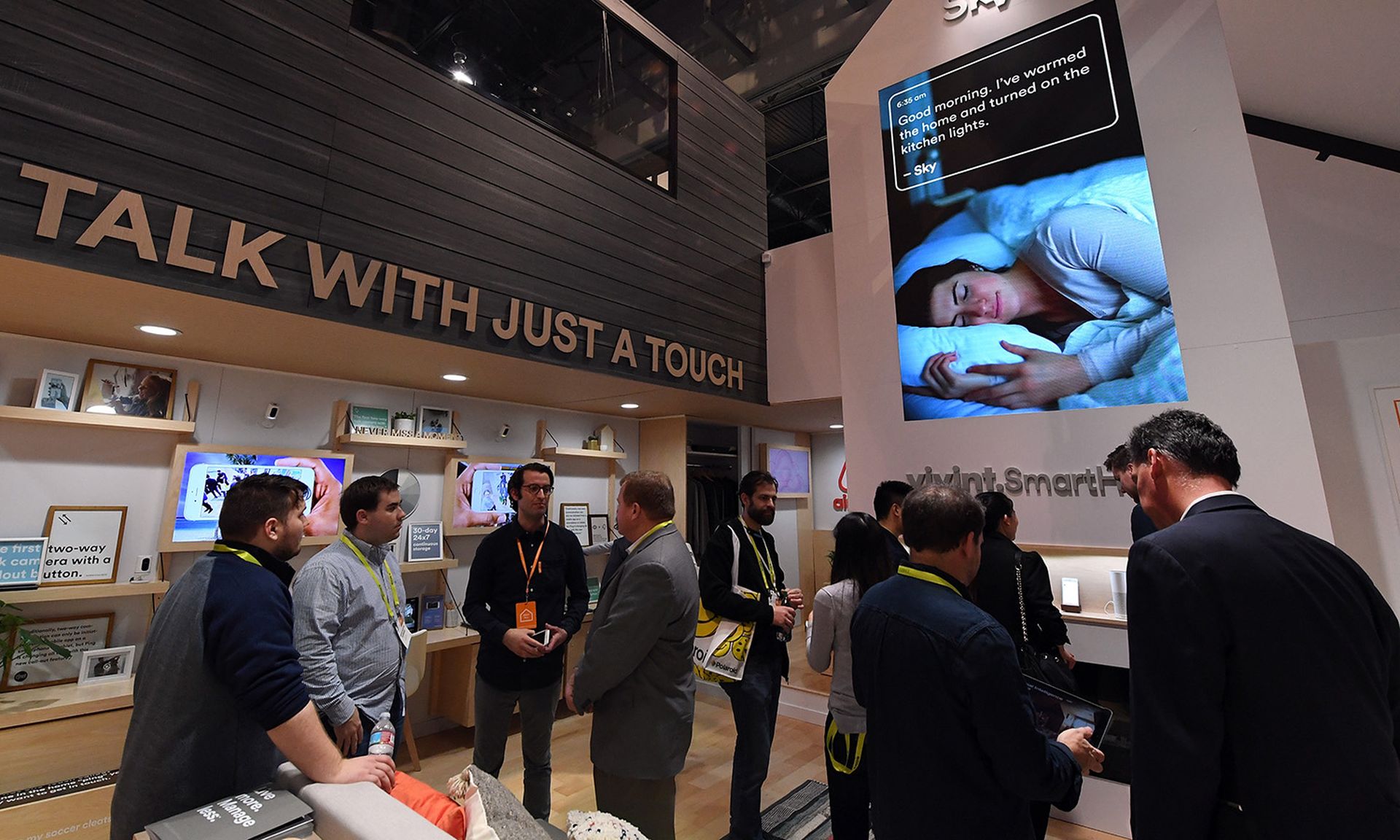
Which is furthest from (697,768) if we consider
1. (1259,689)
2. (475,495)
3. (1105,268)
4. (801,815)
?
(1105,268)

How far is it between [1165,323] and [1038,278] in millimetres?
707

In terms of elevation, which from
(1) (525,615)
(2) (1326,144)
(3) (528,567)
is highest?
(2) (1326,144)

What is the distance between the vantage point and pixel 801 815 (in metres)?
3.11

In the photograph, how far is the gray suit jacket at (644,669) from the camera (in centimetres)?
201

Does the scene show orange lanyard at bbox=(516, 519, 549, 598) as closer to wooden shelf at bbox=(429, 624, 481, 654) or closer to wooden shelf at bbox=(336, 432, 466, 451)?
wooden shelf at bbox=(429, 624, 481, 654)

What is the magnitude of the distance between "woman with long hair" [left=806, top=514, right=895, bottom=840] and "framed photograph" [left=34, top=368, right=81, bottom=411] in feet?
13.1

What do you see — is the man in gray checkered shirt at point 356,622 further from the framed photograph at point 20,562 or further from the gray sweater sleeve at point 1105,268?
the gray sweater sleeve at point 1105,268

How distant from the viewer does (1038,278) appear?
141 inches

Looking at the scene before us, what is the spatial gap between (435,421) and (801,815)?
12.0ft

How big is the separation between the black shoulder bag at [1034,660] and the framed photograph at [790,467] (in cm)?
393

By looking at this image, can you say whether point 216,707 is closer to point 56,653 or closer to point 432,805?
point 432,805

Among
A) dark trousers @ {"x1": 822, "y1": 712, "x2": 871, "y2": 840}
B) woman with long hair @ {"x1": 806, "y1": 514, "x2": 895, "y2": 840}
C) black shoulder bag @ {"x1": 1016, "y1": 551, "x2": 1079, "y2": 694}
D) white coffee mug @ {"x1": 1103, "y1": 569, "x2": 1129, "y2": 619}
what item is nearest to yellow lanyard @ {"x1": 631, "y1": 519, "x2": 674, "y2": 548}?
woman with long hair @ {"x1": 806, "y1": 514, "x2": 895, "y2": 840}

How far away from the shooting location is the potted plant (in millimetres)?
2678

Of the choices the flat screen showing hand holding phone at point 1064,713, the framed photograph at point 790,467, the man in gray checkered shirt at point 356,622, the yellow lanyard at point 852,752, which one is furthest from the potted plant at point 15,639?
the framed photograph at point 790,467
